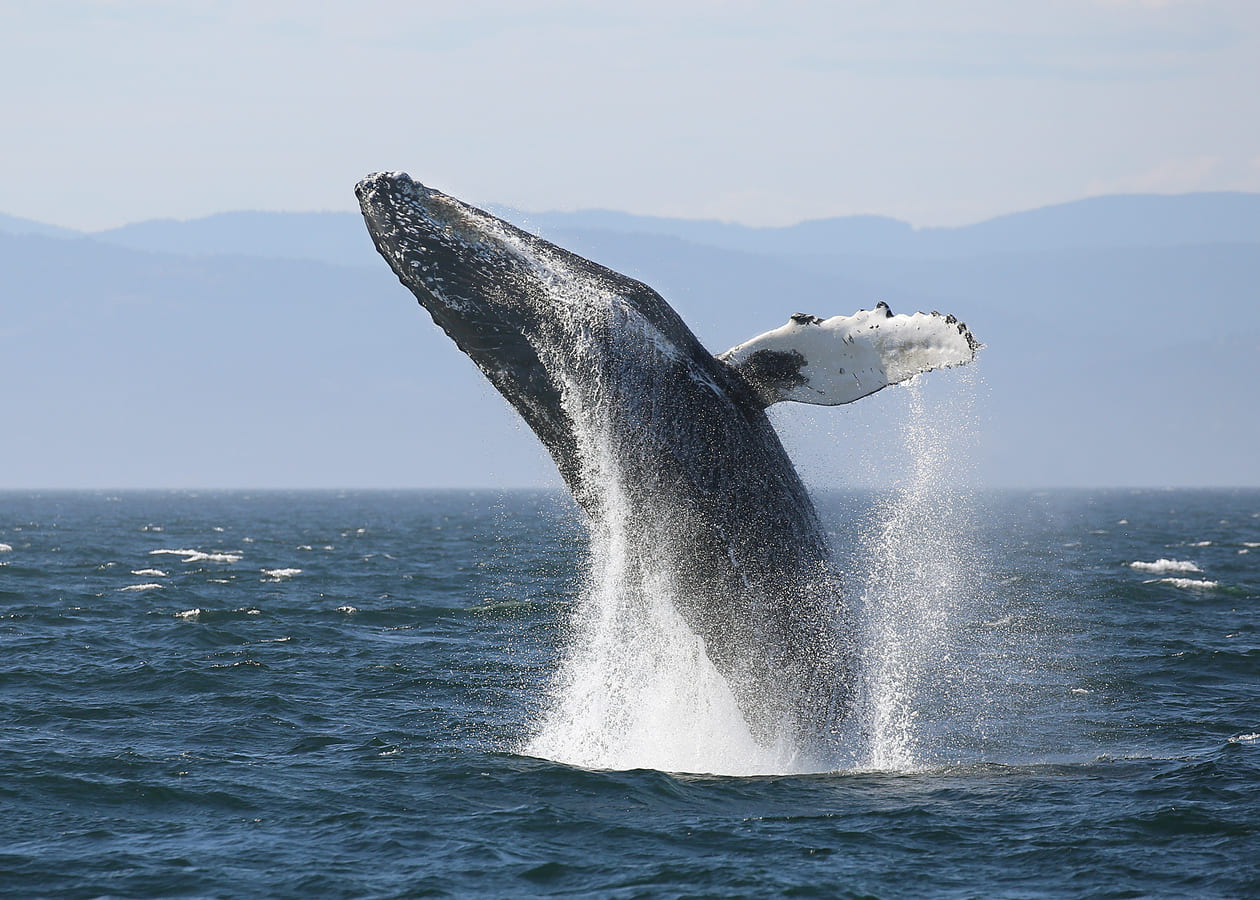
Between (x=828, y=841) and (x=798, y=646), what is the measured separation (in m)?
1.87

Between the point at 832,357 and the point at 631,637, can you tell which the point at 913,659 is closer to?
the point at 631,637

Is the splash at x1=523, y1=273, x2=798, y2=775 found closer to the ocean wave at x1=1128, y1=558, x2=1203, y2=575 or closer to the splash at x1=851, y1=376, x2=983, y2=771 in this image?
the splash at x1=851, y1=376, x2=983, y2=771

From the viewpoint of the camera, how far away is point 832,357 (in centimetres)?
1038

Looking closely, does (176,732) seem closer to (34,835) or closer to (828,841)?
(34,835)

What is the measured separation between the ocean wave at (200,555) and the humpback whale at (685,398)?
86.8 feet

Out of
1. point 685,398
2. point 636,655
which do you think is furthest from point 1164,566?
point 685,398

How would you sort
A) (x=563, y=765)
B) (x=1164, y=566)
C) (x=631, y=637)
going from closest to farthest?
(x=563, y=765) → (x=631, y=637) → (x=1164, y=566)

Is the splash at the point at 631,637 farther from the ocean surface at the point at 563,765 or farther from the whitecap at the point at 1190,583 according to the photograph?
the whitecap at the point at 1190,583

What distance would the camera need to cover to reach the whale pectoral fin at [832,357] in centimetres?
1027

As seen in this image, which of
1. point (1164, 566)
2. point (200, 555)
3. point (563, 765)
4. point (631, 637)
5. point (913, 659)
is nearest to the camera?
point (563, 765)

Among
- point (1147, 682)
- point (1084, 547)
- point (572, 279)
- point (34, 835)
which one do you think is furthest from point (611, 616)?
point (1084, 547)

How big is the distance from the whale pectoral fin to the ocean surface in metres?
2.05

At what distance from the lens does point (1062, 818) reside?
9383 millimetres

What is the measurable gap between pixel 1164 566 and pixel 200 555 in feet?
83.1
